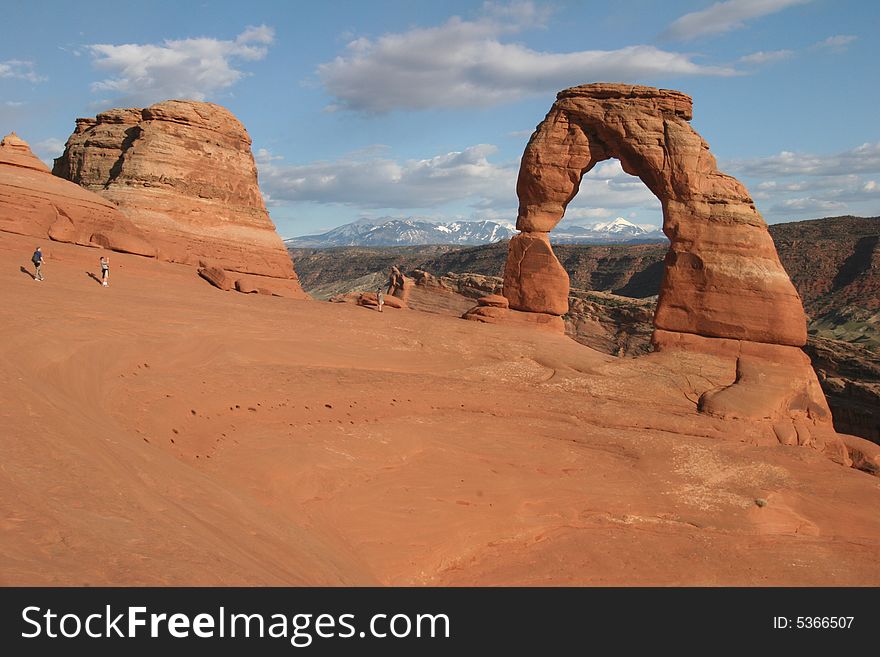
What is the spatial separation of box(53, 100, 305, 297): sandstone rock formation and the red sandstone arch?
35.0 feet

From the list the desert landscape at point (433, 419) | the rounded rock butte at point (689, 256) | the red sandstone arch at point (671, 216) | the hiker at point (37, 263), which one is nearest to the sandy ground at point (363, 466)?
the desert landscape at point (433, 419)

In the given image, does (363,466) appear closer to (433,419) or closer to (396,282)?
(433,419)

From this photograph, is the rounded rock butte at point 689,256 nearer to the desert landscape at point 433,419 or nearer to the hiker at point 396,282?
the desert landscape at point 433,419

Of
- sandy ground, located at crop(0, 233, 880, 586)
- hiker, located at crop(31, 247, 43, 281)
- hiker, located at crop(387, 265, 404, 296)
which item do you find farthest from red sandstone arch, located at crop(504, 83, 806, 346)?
hiker, located at crop(387, 265, 404, 296)

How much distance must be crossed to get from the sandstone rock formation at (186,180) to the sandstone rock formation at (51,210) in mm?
1713

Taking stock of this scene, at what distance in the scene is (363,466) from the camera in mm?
10484

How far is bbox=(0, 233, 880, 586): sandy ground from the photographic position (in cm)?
561

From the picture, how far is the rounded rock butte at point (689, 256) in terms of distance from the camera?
16906 millimetres

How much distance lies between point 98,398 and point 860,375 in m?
34.6

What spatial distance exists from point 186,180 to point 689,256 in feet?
60.6

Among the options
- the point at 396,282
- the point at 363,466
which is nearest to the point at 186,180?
the point at 396,282

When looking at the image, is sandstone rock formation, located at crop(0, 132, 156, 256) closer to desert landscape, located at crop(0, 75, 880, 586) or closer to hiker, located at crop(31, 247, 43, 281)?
desert landscape, located at crop(0, 75, 880, 586)
